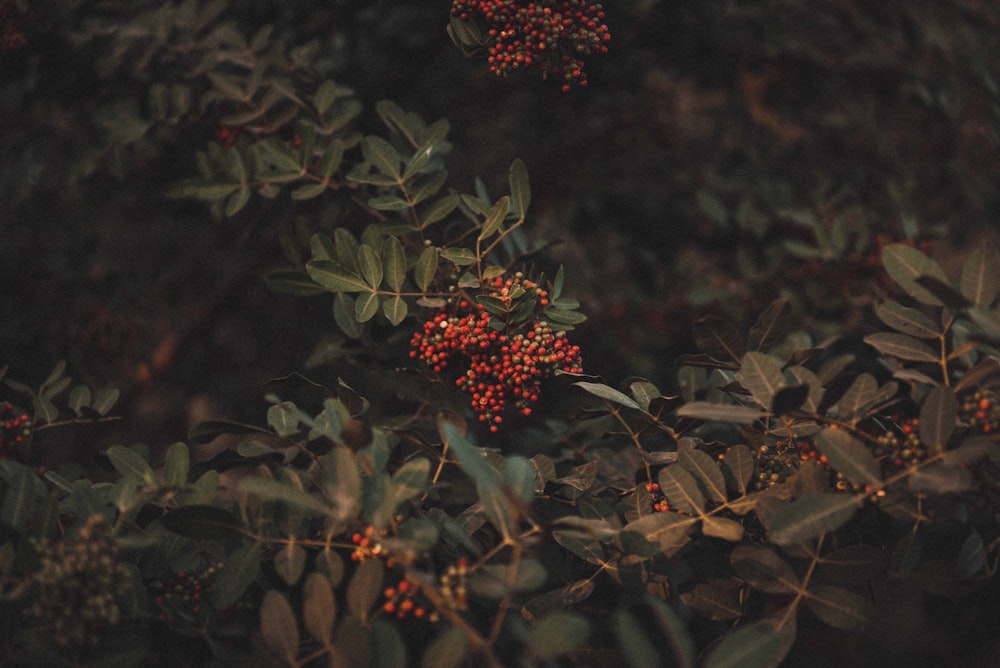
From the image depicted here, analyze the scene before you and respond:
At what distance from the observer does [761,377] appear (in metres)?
Result: 0.90

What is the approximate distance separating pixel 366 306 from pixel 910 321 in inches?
27.6

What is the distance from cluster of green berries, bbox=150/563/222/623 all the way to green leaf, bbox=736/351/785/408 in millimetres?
688

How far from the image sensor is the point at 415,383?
3.93 feet

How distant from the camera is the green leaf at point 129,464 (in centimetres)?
97

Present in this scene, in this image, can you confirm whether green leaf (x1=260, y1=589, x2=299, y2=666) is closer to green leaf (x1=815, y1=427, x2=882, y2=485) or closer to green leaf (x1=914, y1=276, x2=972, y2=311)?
green leaf (x1=815, y1=427, x2=882, y2=485)

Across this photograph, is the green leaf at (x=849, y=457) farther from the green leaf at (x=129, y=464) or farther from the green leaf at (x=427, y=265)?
the green leaf at (x=129, y=464)

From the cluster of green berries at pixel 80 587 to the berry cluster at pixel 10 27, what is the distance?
3.80ft

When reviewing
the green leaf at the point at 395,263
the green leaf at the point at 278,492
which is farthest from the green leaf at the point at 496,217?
the green leaf at the point at 278,492

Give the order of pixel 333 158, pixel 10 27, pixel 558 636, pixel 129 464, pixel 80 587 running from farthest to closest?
pixel 10 27
pixel 333 158
pixel 129 464
pixel 80 587
pixel 558 636

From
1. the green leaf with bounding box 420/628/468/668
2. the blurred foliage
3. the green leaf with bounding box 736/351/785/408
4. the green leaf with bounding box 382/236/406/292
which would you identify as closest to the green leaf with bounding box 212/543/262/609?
the blurred foliage

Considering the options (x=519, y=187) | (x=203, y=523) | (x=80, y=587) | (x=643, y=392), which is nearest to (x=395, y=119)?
(x=519, y=187)

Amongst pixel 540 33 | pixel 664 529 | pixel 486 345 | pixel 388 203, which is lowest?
pixel 664 529

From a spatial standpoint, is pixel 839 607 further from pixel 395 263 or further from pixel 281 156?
pixel 281 156

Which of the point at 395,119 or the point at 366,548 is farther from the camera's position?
the point at 395,119
